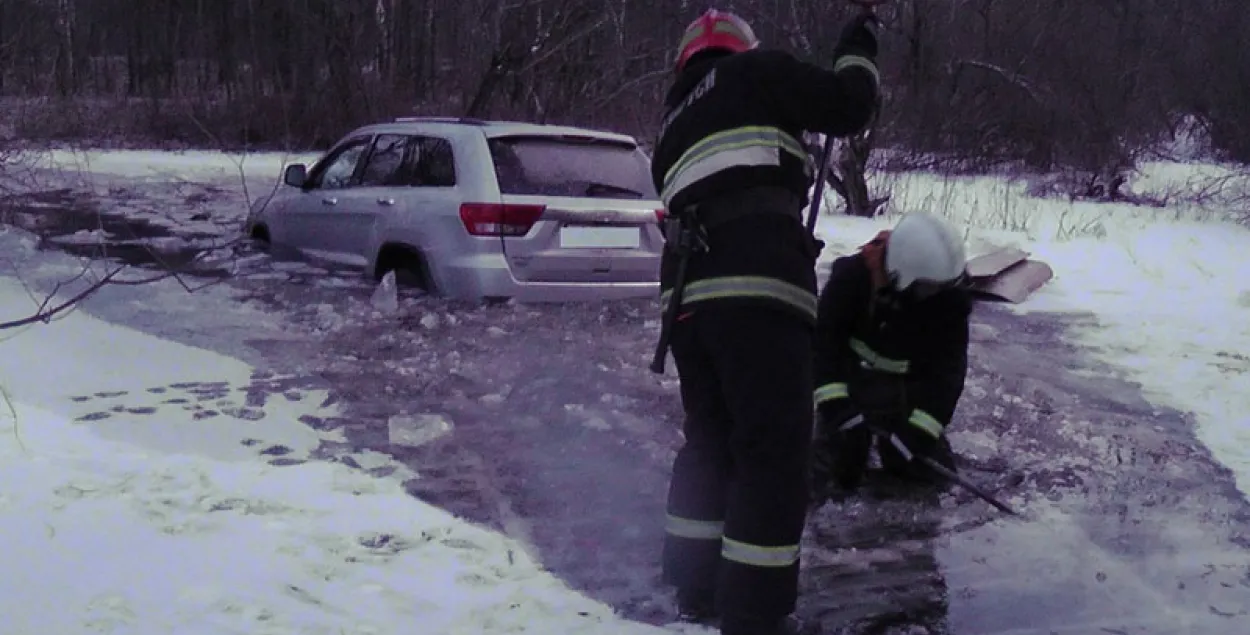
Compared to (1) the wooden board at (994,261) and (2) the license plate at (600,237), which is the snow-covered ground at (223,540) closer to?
(2) the license plate at (600,237)

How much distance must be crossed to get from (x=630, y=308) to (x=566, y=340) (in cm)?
109

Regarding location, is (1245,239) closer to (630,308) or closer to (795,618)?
(630,308)

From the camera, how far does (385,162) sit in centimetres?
856

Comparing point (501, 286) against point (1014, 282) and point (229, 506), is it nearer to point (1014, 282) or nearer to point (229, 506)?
point (229, 506)

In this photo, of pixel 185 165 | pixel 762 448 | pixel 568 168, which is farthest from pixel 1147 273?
pixel 185 165

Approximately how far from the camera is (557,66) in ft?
71.9

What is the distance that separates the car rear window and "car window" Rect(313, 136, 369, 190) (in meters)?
1.67

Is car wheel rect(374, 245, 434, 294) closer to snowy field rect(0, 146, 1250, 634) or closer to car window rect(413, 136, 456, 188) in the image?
car window rect(413, 136, 456, 188)

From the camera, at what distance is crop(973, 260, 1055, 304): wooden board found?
401 inches

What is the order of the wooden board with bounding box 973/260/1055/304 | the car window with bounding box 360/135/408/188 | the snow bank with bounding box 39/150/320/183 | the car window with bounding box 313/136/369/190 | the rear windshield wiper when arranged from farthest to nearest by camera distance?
the snow bank with bounding box 39/150/320/183 → the wooden board with bounding box 973/260/1055/304 → the car window with bounding box 313/136/369/190 → the car window with bounding box 360/135/408/188 → the rear windshield wiper

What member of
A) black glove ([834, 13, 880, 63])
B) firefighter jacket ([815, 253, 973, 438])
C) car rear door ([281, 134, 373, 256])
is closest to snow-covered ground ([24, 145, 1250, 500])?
car rear door ([281, 134, 373, 256])

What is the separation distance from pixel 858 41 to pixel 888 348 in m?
1.60

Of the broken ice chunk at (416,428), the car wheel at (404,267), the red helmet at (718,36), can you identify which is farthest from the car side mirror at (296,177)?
the red helmet at (718,36)

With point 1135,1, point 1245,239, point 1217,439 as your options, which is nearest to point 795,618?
point 1217,439
